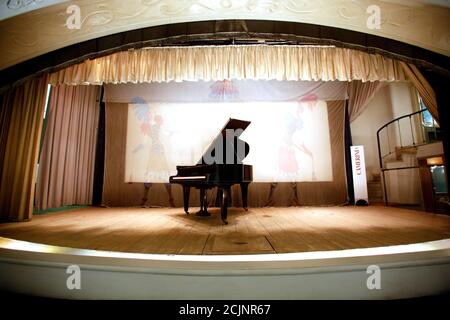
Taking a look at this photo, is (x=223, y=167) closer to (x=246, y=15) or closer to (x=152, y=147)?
(x=246, y=15)

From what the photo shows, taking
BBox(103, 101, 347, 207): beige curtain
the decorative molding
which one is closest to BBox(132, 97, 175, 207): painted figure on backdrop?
BBox(103, 101, 347, 207): beige curtain

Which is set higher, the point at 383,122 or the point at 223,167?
the point at 383,122

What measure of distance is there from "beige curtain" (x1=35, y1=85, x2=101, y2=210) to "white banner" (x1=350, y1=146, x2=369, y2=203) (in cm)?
608

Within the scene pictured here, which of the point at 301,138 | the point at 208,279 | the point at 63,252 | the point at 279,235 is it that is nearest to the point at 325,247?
the point at 279,235

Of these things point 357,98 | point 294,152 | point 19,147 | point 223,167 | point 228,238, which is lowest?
point 228,238

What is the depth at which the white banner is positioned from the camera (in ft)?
15.6

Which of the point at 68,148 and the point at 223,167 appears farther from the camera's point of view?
the point at 68,148

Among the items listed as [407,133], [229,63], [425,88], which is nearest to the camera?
[425,88]

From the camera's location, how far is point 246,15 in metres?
1.77

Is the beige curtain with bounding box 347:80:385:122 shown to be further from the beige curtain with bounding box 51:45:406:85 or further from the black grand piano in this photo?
the black grand piano

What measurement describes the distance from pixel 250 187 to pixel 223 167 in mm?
2441

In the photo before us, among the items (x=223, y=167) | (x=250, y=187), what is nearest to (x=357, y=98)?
(x=250, y=187)
